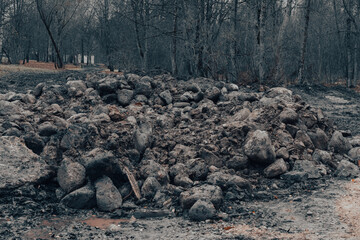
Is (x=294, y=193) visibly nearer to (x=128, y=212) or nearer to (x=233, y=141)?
(x=233, y=141)

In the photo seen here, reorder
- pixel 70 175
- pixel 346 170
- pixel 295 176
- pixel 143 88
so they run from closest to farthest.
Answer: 1. pixel 70 175
2. pixel 295 176
3. pixel 346 170
4. pixel 143 88

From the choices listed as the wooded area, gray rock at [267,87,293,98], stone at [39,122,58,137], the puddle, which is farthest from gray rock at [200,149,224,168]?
the wooded area

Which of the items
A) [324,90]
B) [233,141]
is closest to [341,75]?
[324,90]

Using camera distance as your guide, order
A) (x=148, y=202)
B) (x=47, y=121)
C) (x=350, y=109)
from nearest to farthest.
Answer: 1. (x=148, y=202)
2. (x=47, y=121)
3. (x=350, y=109)

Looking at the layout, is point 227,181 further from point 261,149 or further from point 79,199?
point 79,199

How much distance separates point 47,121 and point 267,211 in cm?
371

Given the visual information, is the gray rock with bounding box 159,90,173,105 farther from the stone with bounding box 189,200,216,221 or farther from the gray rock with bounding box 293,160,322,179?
the stone with bounding box 189,200,216,221

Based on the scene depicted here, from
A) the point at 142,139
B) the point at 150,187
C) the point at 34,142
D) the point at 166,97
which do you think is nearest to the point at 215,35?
the point at 166,97

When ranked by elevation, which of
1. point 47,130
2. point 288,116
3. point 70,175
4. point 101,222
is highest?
point 288,116

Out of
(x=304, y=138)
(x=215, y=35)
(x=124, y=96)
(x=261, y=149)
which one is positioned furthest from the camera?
(x=215, y=35)

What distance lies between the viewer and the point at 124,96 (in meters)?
7.07

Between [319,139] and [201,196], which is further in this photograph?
[319,139]

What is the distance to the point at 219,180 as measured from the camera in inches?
175

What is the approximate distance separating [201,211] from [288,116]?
111 inches
